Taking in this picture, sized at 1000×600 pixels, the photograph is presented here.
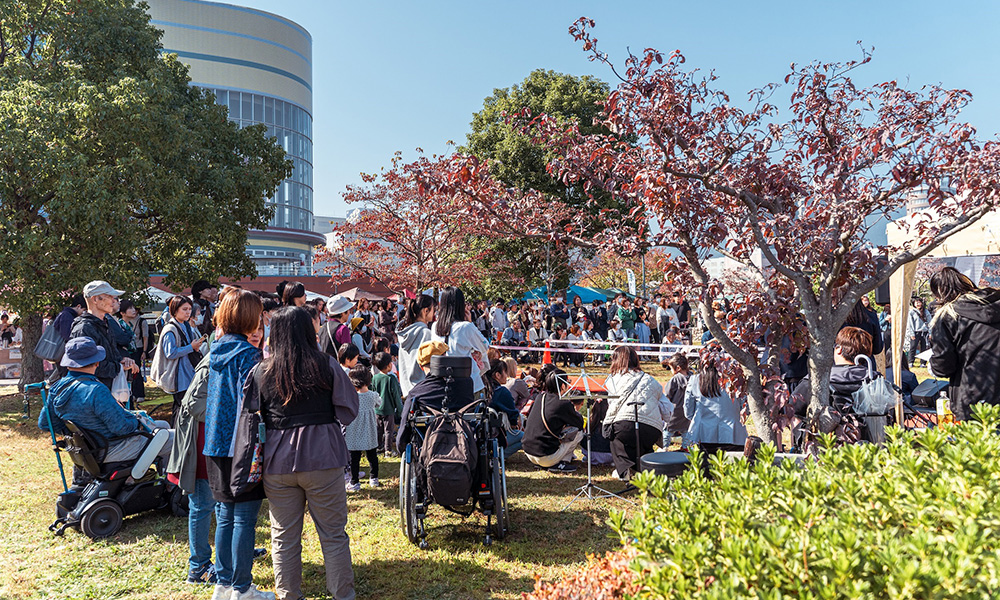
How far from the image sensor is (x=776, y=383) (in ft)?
15.8

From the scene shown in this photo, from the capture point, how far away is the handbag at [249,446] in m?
3.58

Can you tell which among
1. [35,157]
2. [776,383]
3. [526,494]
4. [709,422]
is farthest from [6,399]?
[776,383]

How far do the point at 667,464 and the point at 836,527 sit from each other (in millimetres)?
2563

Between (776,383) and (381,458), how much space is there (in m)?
4.79

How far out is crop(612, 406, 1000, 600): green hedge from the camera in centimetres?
163

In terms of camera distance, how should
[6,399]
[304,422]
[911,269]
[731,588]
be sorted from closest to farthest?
[731,588] < [304,422] < [911,269] < [6,399]

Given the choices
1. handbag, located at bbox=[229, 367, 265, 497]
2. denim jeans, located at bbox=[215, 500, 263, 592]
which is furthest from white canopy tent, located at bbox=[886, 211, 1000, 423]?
denim jeans, located at bbox=[215, 500, 263, 592]

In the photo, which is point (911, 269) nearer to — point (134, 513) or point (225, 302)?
point (225, 302)

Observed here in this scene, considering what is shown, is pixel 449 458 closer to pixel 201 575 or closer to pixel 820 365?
pixel 201 575

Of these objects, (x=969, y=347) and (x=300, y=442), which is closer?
(x=300, y=442)

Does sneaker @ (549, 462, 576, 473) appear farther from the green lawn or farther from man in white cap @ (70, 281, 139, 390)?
man in white cap @ (70, 281, 139, 390)

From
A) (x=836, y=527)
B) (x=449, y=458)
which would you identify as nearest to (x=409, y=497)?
(x=449, y=458)

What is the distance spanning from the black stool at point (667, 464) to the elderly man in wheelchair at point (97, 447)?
12.8ft

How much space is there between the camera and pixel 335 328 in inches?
→ 288
